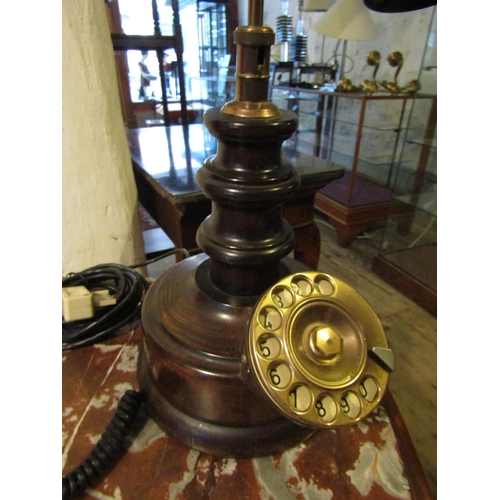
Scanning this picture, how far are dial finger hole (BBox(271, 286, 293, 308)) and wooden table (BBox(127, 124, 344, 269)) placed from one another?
0.52 meters

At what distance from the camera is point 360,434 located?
547 millimetres

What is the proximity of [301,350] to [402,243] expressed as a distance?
2.01m

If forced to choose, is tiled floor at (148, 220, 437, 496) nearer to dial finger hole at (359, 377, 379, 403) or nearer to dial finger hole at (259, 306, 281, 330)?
dial finger hole at (359, 377, 379, 403)

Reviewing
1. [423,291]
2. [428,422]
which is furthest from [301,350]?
[423,291]

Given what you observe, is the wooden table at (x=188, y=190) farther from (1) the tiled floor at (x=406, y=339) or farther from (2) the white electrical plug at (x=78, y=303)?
(1) the tiled floor at (x=406, y=339)

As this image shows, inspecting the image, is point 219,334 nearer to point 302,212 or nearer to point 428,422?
point 302,212

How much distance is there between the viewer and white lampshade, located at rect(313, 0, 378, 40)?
2008 millimetres

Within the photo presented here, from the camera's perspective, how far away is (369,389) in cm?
44

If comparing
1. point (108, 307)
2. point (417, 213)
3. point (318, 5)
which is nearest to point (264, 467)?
point (108, 307)

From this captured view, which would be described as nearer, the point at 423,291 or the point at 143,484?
the point at 143,484

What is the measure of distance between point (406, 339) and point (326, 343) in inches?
57.5

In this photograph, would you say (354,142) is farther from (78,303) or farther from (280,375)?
(280,375)

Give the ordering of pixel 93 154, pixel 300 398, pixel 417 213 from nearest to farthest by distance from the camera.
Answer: pixel 300 398 → pixel 93 154 → pixel 417 213

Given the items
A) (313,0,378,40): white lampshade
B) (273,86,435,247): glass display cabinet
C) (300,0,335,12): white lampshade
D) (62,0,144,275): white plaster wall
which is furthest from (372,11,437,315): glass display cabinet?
(62,0,144,275): white plaster wall
